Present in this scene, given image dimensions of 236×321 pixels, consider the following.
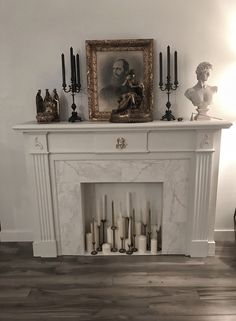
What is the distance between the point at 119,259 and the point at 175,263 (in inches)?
17.5

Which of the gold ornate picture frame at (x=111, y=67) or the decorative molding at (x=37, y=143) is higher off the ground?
the gold ornate picture frame at (x=111, y=67)

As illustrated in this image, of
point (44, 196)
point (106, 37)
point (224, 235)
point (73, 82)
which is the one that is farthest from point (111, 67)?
point (224, 235)

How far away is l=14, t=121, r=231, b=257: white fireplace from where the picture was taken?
7.27 feet

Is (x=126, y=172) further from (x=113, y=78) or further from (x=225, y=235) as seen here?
(x=225, y=235)

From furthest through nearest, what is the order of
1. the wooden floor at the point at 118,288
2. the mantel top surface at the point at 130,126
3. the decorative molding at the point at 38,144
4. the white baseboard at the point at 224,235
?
the white baseboard at the point at 224,235 < the decorative molding at the point at 38,144 < the mantel top surface at the point at 130,126 < the wooden floor at the point at 118,288

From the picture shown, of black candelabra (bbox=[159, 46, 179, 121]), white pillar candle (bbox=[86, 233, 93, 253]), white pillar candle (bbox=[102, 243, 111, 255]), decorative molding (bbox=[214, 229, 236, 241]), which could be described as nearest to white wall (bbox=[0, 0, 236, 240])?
black candelabra (bbox=[159, 46, 179, 121])

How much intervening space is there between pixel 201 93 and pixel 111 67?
28.4 inches

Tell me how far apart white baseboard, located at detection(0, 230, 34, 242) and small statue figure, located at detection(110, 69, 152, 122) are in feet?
4.38

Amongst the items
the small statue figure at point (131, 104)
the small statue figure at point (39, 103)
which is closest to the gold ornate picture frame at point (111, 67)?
the small statue figure at point (131, 104)

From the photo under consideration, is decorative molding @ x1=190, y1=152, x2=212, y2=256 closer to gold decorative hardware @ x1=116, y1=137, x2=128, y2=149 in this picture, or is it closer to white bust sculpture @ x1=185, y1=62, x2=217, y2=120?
white bust sculpture @ x1=185, y1=62, x2=217, y2=120

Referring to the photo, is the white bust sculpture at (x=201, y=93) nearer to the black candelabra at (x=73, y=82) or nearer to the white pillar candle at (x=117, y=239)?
the black candelabra at (x=73, y=82)

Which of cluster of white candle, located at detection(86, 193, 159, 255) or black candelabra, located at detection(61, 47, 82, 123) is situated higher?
black candelabra, located at detection(61, 47, 82, 123)

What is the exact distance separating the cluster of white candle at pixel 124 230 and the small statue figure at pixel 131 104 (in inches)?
26.2

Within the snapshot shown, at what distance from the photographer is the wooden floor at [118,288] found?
1833 mm
